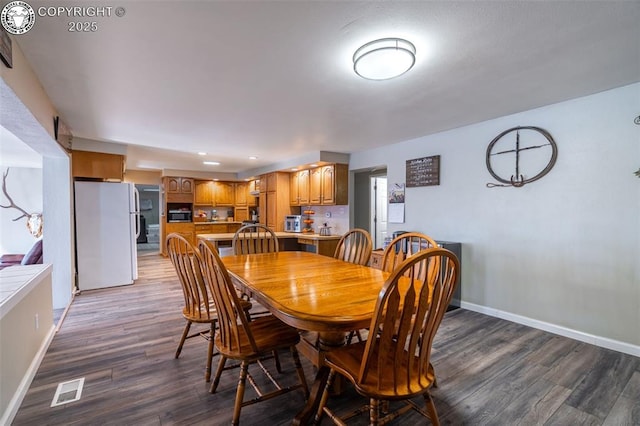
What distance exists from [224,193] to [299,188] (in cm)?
314

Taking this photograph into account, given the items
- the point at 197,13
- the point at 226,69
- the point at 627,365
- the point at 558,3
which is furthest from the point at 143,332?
the point at 627,365

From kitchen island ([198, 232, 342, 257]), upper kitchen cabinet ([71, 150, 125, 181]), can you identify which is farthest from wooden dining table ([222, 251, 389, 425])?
upper kitchen cabinet ([71, 150, 125, 181])

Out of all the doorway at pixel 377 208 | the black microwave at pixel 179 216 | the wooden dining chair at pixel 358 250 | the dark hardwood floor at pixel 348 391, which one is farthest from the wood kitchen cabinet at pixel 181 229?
the wooden dining chair at pixel 358 250

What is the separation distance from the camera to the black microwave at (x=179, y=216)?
748 centimetres

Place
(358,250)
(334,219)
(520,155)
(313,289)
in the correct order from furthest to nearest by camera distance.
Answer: (334,219) → (520,155) → (358,250) → (313,289)

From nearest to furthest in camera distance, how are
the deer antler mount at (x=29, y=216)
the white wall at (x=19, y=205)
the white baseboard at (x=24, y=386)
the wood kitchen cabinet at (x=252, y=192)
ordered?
1. the white baseboard at (x=24, y=386)
2. the deer antler mount at (x=29, y=216)
3. the white wall at (x=19, y=205)
4. the wood kitchen cabinet at (x=252, y=192)

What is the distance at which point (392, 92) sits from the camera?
Answer: 2.60 metres

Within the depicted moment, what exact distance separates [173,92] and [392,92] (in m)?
1.99

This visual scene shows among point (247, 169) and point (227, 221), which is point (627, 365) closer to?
point (247, 169)

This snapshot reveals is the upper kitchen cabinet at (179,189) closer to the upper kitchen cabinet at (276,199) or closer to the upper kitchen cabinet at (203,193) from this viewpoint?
the upper kitchen cabinet at (203,193)

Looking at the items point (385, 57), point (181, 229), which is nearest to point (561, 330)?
point (385, 57)

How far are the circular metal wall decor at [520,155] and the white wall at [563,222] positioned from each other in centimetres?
7

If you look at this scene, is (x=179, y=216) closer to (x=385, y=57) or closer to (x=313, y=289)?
(x=313, y=289)

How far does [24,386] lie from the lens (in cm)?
194
